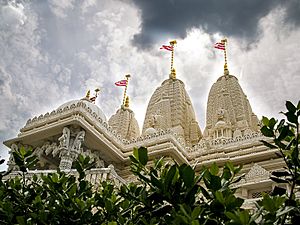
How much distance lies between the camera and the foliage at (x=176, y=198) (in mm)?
2502

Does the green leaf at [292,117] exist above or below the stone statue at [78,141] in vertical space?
below

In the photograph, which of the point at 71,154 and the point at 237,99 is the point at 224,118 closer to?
the point at 237,99

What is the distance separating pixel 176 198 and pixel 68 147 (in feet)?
37.8

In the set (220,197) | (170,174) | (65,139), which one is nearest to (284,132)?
(220,197)

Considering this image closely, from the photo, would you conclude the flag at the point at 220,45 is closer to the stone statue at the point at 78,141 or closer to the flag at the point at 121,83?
the flag at the point at 121,83

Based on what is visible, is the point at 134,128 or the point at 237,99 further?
the point at 134,128

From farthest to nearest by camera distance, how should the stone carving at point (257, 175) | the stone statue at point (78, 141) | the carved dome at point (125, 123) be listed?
1. the carved dome at point (125, 123)
2. the stone statue at point (78, 141)
3. the stone carving at point (257, 175)

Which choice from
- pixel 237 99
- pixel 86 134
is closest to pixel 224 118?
pixel 237 99

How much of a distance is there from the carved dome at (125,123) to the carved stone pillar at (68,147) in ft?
39.5

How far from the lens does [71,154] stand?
13922 mm

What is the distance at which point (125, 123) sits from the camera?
27.5 meters

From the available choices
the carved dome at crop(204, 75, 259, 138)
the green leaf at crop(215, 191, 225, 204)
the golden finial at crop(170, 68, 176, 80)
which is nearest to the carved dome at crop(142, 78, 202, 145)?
the golden finial at crop(170, 68, 176, 80)

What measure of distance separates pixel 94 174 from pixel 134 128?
18.5m

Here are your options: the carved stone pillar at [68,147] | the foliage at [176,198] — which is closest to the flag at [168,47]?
the carved stone pillar at [68,147]
